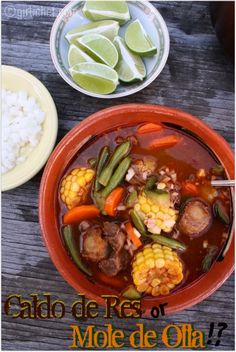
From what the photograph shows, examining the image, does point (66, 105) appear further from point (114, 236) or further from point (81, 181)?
point (114, 236)

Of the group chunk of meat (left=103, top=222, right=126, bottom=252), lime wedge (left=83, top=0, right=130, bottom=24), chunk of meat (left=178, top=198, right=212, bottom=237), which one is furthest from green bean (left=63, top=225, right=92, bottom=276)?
lime wedge (left=83, top=0, right=130, bottom=24)

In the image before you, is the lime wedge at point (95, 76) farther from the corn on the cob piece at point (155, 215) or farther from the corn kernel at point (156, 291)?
the corn kernel at point (156, 291)

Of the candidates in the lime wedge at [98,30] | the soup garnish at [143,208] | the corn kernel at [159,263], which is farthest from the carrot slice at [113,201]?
the lime wedge at [98,30]

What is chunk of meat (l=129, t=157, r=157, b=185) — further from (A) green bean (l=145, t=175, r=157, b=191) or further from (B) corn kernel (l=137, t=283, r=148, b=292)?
(B) corn kernel (l=137, t=283, r=148, b=292)

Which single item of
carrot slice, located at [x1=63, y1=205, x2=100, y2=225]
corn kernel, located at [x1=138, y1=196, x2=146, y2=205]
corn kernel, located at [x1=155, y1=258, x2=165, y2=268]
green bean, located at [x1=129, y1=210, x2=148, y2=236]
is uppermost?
corn kernel, located at [x1=138, y1=196, x2=146, y2=205]

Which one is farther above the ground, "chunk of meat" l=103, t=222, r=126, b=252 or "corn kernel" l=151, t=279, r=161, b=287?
"chunk of meat" l=103, t=222, r=126, b=252

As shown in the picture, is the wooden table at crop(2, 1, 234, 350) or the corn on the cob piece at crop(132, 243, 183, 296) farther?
the wooden table at crop(2, 1, 234, 350)

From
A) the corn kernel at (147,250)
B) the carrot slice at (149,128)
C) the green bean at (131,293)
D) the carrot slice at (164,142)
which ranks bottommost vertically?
the green bean at (131,293)

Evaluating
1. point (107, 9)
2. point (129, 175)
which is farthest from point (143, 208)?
point (107, 9)
